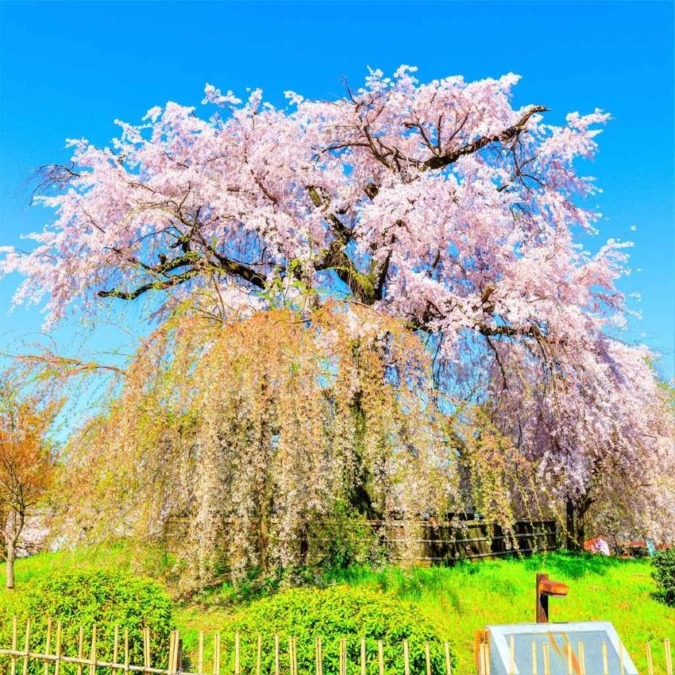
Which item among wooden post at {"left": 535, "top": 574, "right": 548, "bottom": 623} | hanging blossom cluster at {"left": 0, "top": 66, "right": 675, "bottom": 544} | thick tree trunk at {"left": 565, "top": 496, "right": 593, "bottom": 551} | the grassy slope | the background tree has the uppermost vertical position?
hanging blossom cluster at {"left": 0, "top": 66, "right": 675, "bottom": 544}

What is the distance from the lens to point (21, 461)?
1319 cm

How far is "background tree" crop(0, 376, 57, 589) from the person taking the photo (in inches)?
510

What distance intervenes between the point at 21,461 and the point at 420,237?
9.27 metres

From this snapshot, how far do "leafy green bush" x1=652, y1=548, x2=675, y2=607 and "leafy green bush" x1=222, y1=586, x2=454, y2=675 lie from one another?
6.48 m

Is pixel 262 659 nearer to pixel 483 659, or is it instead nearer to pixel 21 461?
pixel 483 659

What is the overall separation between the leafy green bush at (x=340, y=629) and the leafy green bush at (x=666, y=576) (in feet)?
21.3

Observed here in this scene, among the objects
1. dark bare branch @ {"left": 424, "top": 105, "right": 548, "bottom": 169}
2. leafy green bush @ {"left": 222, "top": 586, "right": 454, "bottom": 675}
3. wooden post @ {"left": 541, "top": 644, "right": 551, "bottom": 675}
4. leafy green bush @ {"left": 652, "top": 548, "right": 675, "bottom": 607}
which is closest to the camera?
wooden post @ {"left": 541, "top": 644, "right": 551, "bottom": 675}

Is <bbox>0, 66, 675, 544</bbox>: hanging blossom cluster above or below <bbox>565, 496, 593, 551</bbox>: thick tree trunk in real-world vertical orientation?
above

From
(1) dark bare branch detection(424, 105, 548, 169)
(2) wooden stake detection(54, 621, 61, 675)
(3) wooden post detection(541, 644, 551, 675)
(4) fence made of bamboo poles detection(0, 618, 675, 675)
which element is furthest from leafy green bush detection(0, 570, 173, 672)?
(1) dark bare branch detection(424, 105, 548, 169)

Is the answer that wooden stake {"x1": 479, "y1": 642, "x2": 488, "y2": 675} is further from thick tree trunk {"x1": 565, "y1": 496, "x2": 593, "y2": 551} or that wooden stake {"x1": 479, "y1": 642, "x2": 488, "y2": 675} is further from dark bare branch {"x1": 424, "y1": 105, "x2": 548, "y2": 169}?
thick tree trunk {"x1": 565, "y1": 496, "x2": 593, "y2": 551}

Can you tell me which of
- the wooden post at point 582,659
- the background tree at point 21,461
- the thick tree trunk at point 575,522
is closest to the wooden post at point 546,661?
the wooden post at point 582,659

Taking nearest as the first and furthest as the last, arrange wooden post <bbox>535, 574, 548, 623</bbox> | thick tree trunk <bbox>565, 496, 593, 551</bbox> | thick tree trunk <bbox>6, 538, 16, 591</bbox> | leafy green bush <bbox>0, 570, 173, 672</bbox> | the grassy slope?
wooden post <bbox>535, 574, 548, 623</bbox> → leafy green bush <bbox>0, 570, 173, 672</bbox> → the grassy slope → thick tree trunk <bbox>6, 538, 16, 591</bbox> → thick tree trunk <bbox>565, 496, 593, 551</bbox>

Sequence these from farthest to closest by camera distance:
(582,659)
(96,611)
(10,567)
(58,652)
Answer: (10,567) → (96,611) → (58,652) → (582,659)

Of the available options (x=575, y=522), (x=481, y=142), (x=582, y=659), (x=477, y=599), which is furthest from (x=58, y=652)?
(x=575, y=522)
